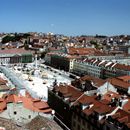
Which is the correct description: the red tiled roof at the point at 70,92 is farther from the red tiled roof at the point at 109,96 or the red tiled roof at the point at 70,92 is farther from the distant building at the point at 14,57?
the distant building at the point at 14,57

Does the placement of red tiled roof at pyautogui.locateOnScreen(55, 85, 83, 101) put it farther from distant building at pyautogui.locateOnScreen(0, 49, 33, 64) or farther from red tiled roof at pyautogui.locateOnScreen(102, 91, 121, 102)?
distant building at pyautogui.locateOnScreen(0, 49, 33, 64)

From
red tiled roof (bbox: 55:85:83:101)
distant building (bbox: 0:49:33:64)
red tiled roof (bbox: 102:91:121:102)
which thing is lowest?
distant building (bbox: 0:49:33:64)

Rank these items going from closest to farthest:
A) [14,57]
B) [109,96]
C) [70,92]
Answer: [109,96], [70,92], [14,57]

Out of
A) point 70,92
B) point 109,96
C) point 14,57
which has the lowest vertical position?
point 14,57

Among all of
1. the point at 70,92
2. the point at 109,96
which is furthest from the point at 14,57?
the point at 109,96

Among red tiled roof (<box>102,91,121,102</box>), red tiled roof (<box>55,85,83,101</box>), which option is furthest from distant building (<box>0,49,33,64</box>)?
red tiled roof (<box>102,91,121,102</box>)

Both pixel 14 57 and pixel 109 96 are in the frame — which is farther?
pixel 14 57

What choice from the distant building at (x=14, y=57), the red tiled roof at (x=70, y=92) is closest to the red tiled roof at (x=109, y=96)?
the red tiled roof at (x=70, y=92)

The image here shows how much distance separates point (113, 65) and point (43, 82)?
79.1ft

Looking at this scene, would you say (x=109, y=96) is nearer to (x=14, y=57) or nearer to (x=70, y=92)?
(x=70, y=92)

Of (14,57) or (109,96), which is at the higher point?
(109,96)

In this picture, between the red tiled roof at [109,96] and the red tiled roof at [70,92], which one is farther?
the red tiled roof at [70,92]

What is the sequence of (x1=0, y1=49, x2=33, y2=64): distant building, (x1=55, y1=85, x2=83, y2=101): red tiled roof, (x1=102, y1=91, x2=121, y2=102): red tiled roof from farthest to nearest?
(x1=0, y1=49, x2=33, y2=64): distant building, (x1=55, y1=85, x2=83, y2=101): red tiled roof, (x1=102, y1=91, x2=121, y2=102): red tiled roof

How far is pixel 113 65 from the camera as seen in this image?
110 metres
